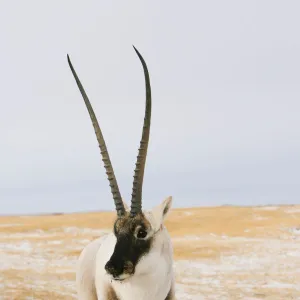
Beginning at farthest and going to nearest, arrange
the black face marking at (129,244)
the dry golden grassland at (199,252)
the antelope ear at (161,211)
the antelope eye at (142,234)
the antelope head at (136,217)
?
the dry golden grassland at (199,252) → the antelope ear at (161,211) → the antelope eye at (142,234) → the antelope head at (136,217) → the black face marking at (129,244)

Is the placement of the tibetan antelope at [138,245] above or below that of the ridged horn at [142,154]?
below

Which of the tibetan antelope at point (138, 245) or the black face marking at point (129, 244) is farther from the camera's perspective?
the tibetan antelope at point (138, 245)

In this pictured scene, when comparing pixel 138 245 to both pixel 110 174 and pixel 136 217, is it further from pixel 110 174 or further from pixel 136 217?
pixel 110 174

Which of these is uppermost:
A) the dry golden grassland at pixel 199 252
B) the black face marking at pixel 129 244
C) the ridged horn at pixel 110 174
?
the ridged horn at pixel 110 174

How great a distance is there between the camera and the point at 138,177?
5.91 metres

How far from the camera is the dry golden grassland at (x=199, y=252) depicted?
13.9 metres

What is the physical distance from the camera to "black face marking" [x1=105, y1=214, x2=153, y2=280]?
5543 mm

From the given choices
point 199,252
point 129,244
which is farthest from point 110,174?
point 199,252

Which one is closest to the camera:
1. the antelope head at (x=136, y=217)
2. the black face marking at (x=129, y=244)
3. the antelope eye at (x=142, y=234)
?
the black face marking at (x=129, y=244)

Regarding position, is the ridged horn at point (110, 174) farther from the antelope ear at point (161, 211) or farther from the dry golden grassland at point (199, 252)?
the dry golden grassland at point (199, 252)

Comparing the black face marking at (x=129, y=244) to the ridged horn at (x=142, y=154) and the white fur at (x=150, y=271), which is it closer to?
the white fur at (x=150, y=271)

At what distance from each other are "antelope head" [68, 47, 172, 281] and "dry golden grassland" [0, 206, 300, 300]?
22.4ft

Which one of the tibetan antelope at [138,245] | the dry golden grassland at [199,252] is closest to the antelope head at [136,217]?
the tibetan antelope at [138,245]

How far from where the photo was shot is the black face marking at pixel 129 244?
5.54 m
